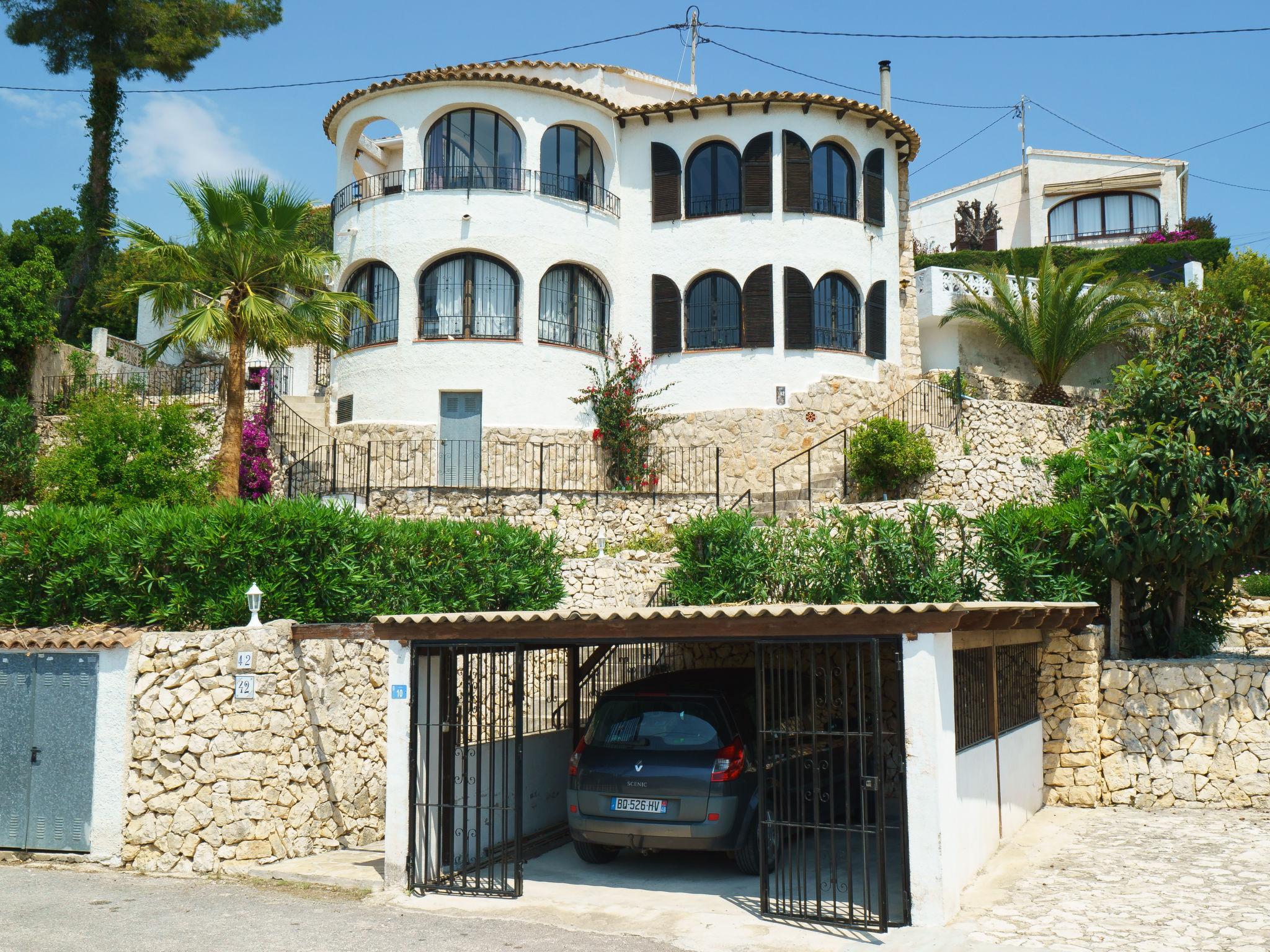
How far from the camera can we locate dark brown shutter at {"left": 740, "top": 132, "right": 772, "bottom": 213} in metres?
25.8

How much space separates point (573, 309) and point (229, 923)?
17.9 meters

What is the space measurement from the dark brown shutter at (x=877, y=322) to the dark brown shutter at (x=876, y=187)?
1596 millimetres

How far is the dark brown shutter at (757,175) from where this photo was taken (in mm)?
25828

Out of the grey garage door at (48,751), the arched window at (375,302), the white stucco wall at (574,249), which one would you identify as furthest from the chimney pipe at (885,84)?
the grey garage door at (48,751)

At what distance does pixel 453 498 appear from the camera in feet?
70.9

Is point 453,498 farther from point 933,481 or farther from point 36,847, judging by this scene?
point 36,847

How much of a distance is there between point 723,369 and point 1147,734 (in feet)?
44.1

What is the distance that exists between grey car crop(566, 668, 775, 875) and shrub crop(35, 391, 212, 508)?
11.4 meters

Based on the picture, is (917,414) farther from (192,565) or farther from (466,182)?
(192,565)

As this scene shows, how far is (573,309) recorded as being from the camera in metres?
25.5

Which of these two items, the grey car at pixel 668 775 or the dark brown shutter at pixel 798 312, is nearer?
the grey car at pixel 668 775

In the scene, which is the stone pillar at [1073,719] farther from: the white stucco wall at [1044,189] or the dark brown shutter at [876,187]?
the white stucco wall at [1044,189]

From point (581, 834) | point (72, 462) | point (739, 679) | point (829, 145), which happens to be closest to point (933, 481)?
→ point (829, 145)

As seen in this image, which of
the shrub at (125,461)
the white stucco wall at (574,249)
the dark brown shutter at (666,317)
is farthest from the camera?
the dark brown shutter at (666,317)
